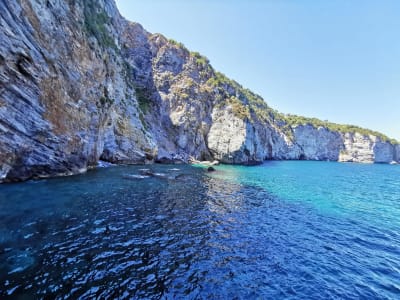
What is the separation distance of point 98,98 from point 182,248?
86.7 ft

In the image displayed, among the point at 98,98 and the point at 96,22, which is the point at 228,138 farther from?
the point at 96,22

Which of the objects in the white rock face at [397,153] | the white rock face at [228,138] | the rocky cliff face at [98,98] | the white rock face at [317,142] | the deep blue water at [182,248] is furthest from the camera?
the white rock face at [397,153]

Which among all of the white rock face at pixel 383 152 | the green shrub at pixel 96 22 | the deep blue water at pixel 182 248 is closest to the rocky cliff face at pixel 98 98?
the green shrub at pixel 96 22

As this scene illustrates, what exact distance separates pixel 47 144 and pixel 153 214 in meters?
14.5

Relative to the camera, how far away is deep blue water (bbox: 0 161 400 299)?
6.88 metres

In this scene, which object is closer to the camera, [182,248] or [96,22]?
[182,248]

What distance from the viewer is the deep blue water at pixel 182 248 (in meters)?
6.88

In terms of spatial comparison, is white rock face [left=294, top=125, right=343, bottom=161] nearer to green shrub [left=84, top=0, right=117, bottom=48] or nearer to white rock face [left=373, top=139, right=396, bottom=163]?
white rock face [left=373, top=139, right=396, bottom=163]

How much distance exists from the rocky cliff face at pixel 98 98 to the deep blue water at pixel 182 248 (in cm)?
517

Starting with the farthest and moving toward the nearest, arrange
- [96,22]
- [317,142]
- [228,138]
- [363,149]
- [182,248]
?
1. [317,142]
2. [363,149]
3. [228,138]
4. [96,22]
5. [182,248]

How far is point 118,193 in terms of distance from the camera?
1794cm

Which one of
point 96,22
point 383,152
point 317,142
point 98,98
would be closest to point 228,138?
point 98,98

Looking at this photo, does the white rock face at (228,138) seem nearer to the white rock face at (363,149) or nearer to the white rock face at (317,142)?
the white rock face at (317,142)

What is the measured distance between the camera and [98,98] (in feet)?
92.9
